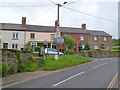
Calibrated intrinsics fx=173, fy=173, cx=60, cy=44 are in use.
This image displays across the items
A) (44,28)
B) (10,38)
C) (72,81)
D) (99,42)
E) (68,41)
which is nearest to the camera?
(72,81)

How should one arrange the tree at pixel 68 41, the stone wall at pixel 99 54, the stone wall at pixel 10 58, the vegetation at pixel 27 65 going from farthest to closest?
1. the tree at pixel 68 41
2. the stone wall at pixel 99 54
3. the vegetation at pixel 27 65
4. the stone wall at pixel 10 58

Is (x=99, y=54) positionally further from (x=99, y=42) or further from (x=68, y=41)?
(x=99, y=42)

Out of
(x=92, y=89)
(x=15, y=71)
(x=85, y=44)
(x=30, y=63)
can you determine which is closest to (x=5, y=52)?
(x=15, y=71)

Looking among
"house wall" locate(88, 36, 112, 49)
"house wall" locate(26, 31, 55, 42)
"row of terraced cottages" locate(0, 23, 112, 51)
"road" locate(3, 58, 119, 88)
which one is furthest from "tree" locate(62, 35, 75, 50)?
"road" locate(3, 58, 119, 88)

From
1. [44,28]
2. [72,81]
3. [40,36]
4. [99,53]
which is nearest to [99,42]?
[99,53]

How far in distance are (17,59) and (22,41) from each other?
2823cm

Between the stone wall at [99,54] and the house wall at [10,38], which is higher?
the house wall at [10,38]

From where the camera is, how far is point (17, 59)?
16.2 m

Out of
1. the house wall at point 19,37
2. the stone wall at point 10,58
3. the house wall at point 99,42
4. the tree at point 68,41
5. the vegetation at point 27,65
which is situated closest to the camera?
the stone wall at point 10,58

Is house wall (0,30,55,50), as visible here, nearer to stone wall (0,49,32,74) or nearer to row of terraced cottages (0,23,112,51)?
row of terraced cottages (0,23,112,51)

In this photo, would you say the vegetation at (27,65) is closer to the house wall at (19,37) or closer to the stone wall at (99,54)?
the stone wall at (99,54)

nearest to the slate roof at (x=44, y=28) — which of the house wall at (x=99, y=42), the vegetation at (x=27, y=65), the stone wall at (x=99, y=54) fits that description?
the house wall at (x=99, y=42)

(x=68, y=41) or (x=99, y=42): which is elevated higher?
(x=99, y=42)

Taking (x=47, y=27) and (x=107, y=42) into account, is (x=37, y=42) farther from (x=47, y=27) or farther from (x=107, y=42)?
(x=107, y=42)
